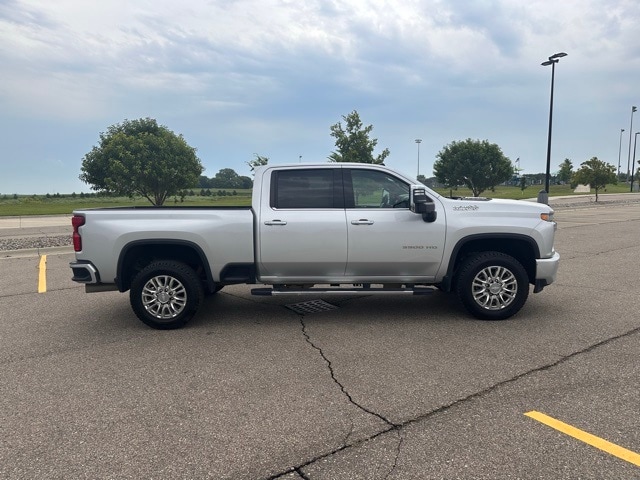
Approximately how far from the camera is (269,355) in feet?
14.6

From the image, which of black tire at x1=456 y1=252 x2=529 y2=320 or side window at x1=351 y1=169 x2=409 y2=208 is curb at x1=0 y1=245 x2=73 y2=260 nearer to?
side window at x1=351 y1=169 x2=409 y2=208

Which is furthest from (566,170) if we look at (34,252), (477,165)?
(34,252)

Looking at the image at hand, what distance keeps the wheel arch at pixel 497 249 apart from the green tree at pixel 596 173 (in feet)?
119

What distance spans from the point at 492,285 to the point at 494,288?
1.6 inches

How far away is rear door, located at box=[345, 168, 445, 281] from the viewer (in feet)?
17.2

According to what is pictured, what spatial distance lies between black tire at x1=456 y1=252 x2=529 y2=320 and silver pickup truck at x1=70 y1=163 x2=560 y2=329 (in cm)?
1

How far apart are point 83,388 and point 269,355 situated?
5.25 feet

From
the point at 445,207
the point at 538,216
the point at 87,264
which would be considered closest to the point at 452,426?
the point at 445,207

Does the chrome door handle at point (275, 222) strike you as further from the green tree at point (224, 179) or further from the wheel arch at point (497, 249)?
the green tree at point (224, 179)

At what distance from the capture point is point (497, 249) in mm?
5605

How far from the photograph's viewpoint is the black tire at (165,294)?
5.17 meters

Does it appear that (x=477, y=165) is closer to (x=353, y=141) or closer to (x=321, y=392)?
(x=353, y=141)

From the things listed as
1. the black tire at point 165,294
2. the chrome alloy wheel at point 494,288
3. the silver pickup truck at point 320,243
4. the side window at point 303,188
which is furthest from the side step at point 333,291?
the side window at point 303,188

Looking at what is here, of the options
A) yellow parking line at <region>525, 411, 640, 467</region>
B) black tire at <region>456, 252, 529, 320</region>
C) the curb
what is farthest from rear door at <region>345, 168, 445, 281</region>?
the curb
